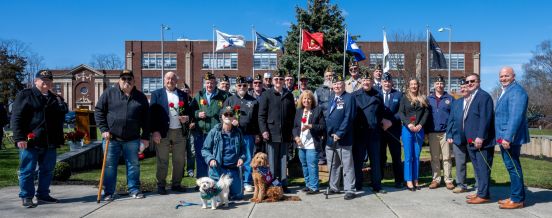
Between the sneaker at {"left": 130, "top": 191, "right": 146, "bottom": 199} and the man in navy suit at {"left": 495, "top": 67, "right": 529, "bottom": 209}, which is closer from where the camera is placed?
the man in navy suit at {"left": 495, "top": 67, "right": 529, "bottom": 209}

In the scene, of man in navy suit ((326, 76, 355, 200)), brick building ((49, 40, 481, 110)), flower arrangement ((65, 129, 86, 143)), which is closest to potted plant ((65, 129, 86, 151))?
flower arrangement ((65, 129, 86, 143))

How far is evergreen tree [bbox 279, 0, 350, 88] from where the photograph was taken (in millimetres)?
30420

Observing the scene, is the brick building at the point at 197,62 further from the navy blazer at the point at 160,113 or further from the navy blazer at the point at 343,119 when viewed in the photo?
the navy blazer at the point at 343,119

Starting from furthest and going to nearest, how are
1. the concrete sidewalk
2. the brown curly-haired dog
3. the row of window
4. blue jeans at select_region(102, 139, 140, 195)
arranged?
the row of window
blue jeans at select_region(102, 139, 140, 195)
the brown curly-haired dog
the concrete sidewalk

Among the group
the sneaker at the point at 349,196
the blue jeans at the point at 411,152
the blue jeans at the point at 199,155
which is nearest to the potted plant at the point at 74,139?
the blue jeans at the point at 199,155

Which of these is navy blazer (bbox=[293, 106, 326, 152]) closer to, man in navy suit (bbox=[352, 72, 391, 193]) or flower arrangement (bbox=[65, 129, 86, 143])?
man in navy suit (bbox=[352, 72, 391, 193])

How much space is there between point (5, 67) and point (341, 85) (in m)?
54.1

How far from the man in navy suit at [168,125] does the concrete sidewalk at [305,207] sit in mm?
431

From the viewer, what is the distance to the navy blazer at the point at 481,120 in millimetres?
7543

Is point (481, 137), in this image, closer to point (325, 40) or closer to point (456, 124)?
point (456, 124)

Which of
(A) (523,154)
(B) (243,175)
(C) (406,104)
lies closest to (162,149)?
(B) (243,175)

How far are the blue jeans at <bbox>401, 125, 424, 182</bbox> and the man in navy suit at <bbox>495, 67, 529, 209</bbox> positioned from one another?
168 cm

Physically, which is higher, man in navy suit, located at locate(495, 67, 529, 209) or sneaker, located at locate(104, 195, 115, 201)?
man in navy suit, located at locate(495, 67, 529, 209)

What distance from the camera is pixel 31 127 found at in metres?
7.36
